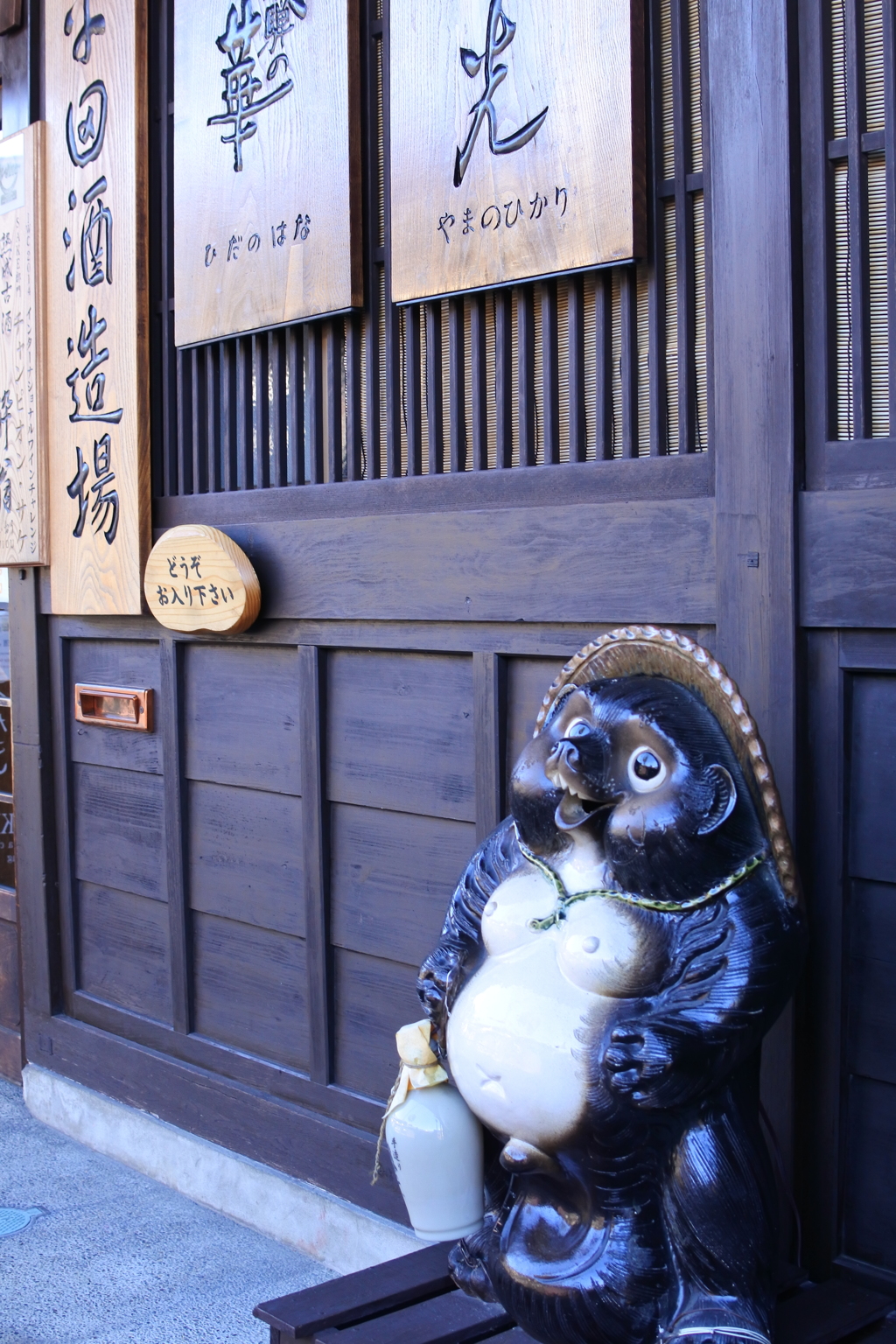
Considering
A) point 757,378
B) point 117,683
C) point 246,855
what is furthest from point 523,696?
point 117,683

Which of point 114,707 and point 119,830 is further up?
point 114,707

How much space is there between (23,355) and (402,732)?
2.22m

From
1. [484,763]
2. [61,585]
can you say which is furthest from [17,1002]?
[484,763]

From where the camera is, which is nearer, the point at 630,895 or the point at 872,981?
the point at 630,895

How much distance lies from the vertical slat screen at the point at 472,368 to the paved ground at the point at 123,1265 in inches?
84.9

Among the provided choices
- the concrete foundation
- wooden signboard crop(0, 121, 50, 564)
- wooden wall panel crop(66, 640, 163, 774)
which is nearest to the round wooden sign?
wooden wall panel crop(66, 640, 163, 774)

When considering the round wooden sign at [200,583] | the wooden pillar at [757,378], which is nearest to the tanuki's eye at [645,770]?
the wooden pillar at [757,378]

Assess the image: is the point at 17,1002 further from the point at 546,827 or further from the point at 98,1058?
the point at 546,827

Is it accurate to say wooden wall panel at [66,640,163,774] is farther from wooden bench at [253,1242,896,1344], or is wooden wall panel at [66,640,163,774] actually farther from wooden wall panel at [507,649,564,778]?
wooden bench at [253,1242,896,1344]

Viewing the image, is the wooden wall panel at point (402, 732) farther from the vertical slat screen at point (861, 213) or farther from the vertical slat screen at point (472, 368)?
the vertical slat screen at point (861, 213)

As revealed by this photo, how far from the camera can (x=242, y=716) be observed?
147 inches

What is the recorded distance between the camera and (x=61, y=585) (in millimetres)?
4324

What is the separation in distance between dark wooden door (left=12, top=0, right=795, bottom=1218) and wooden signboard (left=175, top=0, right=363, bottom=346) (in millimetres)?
77

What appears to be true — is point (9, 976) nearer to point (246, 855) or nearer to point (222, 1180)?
point (222, 1180)
